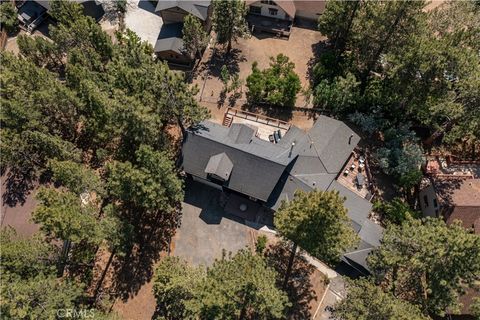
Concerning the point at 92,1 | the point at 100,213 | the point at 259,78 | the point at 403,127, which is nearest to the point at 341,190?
the point at 403,127

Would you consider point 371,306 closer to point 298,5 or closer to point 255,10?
point 298,5

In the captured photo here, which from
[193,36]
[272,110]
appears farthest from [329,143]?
[193,36]

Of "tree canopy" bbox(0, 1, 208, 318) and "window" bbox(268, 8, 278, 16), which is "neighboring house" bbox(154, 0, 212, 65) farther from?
"window" bbox(268, 8, 278, 16)

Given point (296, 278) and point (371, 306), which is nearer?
point (371, 306)

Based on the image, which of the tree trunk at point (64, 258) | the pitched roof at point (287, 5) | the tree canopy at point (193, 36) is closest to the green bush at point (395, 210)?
the pitched roof at point (287, 5)

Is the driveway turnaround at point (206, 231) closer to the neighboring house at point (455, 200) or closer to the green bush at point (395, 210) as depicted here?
the green bush at point (395, 210)

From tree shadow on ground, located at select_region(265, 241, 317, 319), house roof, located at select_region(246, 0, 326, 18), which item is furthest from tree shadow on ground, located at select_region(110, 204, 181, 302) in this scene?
house roof, located at select_region(246, 0, 326, 18)
